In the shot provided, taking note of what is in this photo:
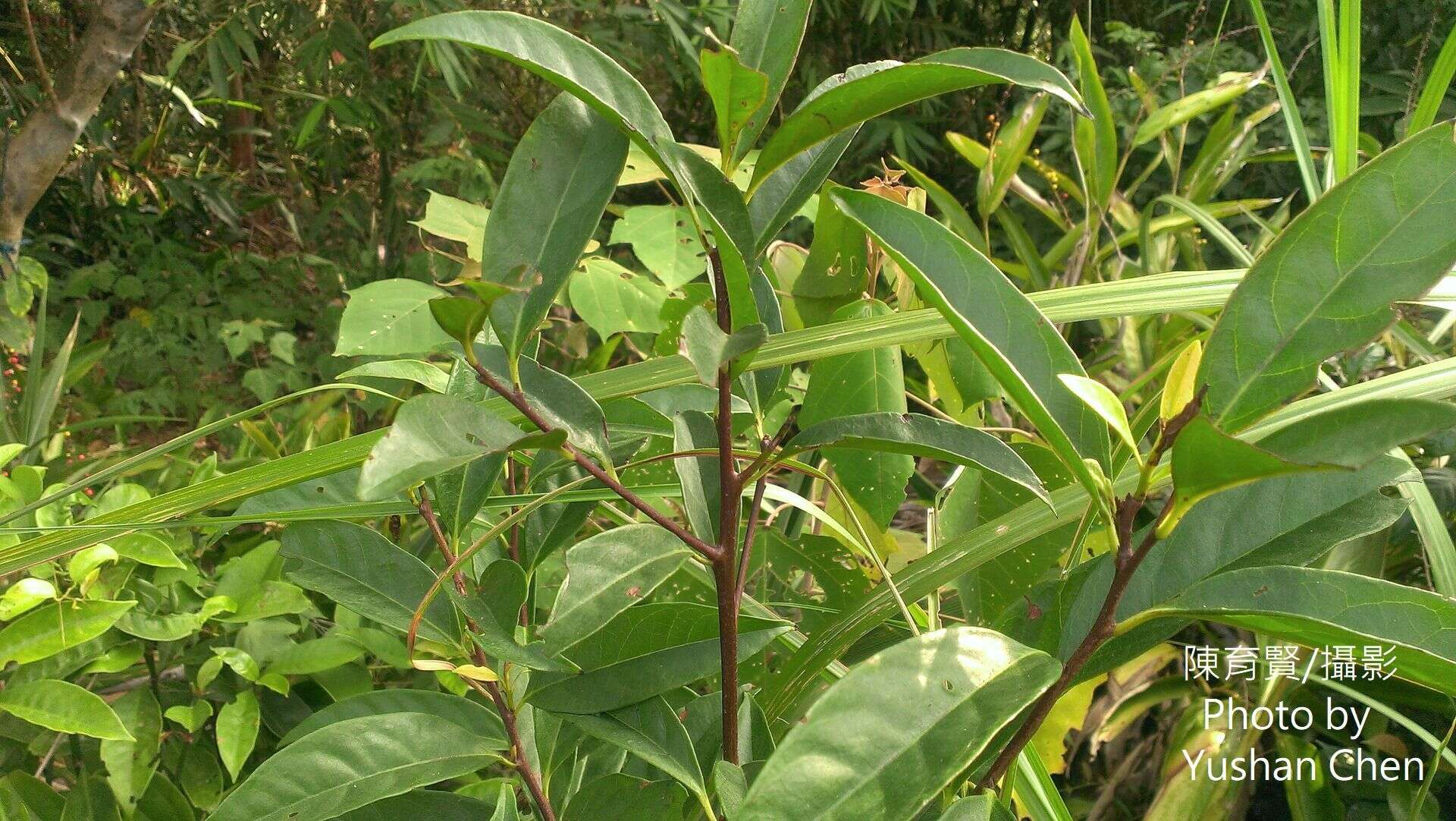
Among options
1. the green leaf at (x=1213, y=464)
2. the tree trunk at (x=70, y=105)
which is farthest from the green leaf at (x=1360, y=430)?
the tree trunk at (x=70, y=105)

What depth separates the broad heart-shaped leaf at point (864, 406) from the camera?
486mm

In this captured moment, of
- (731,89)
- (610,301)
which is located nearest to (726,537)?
(731,89)

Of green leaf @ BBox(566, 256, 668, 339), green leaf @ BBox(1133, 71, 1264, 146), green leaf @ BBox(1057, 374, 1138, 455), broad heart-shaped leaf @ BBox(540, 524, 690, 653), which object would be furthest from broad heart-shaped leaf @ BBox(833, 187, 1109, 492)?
green leaf @ BBox(1133, 71, 1264, 146)

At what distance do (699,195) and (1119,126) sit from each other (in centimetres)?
204

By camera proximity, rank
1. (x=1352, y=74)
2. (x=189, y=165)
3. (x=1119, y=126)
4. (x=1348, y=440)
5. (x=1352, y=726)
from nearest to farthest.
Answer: (x=1348, y=440), (x=1352, y=74), (x=1352, y=726), (x=1119, y=126), (x=189, y=165)

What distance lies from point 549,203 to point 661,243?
651mm

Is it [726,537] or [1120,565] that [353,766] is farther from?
[1120,565]

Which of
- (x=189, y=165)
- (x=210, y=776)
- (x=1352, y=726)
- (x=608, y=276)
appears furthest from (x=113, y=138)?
(x=1352, y=726)

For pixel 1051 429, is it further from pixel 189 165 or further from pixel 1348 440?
pixel 189 165

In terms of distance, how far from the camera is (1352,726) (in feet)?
2.94

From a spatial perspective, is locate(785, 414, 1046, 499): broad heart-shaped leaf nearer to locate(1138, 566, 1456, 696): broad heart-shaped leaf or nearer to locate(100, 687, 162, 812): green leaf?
locate(1138, 566, 1456, 696): broad heart-shaped leaf

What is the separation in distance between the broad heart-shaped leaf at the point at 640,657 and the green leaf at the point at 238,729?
0.30 meters

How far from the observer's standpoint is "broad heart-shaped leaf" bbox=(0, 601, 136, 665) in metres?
0.54

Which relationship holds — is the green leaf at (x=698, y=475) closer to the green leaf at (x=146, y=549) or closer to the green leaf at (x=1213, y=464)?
the green leaf at (x=1213, y=464)
